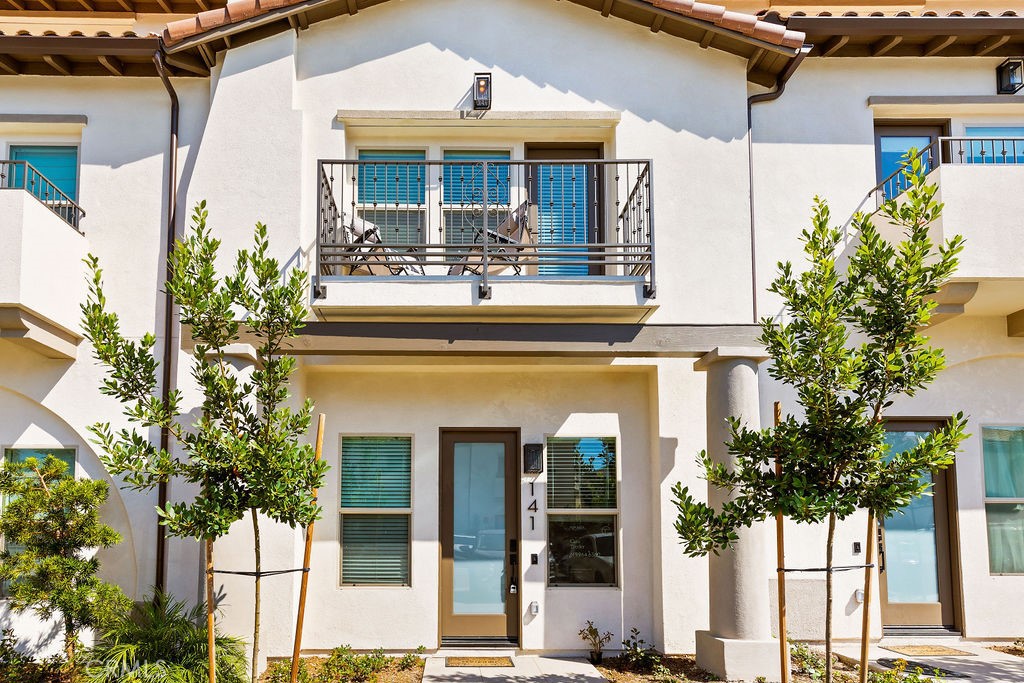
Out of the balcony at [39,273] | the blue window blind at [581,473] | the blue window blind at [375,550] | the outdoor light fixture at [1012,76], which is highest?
the outdoor light fixture at [1012,76]

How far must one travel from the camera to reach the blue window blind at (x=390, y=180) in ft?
33.9

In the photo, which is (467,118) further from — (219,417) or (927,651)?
(927,651)

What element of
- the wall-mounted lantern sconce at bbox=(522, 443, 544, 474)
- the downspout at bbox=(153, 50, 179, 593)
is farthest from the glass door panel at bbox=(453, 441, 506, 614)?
the downspout at bbox=(153, 50, 179, 593)

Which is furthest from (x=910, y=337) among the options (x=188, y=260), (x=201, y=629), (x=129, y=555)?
(x=129, y=555)

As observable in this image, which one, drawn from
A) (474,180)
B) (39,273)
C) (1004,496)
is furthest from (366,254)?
(1004,496)

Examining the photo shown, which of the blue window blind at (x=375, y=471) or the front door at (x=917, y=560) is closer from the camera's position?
the blue window blind at (x=375, y=471)

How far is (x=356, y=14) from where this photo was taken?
33.4ft

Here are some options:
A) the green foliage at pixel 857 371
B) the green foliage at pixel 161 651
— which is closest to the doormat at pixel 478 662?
the green foliage at pixel 161 651

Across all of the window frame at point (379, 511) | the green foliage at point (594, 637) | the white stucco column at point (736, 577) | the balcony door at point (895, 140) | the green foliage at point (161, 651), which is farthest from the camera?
the balcony door at point (895, 140)

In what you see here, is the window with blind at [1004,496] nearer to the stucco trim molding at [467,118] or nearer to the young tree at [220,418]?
the stucco trim molding at [467,118]

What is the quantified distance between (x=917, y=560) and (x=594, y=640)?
13.1 feet

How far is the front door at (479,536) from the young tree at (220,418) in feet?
10.7

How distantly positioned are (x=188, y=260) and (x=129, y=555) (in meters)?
4.40

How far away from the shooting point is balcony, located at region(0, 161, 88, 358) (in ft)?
29.0
